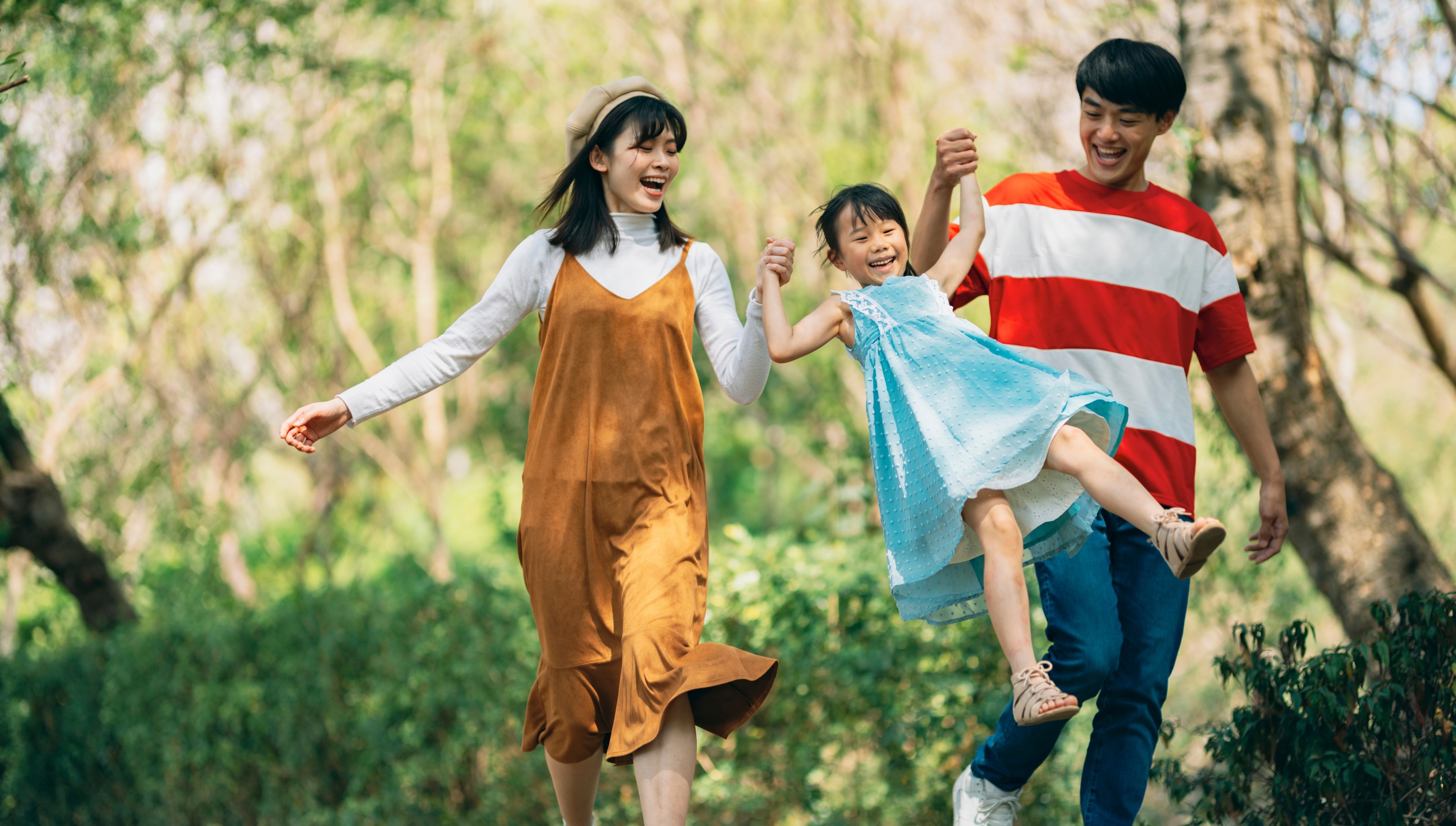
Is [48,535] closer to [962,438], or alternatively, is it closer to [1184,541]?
[962,438]

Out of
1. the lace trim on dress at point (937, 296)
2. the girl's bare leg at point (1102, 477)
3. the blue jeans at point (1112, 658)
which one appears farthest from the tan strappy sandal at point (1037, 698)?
the lace trim on dress at point (937, 296)

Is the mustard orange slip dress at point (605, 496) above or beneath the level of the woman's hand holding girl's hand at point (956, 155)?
beneath

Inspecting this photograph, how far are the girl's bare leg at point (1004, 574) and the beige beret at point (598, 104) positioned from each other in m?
1.42

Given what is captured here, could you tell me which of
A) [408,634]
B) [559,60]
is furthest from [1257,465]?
[559,60]

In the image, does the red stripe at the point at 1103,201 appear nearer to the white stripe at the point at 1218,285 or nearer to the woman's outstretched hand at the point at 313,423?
the white stripe at the point at 1218,285

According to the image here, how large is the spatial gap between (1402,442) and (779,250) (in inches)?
391

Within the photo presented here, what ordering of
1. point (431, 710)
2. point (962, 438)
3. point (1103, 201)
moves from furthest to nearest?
point (431, 710), point (1103, 201), point (962, 438)

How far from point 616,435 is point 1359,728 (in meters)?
1.95

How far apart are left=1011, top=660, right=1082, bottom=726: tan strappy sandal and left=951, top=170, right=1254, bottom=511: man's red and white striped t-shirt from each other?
697 mm

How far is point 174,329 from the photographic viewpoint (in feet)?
32.1

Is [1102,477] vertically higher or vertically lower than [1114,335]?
lower

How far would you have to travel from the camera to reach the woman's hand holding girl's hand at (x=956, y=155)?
2.96 m

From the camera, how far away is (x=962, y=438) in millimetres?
2826

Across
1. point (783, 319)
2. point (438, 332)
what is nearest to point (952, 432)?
point (783, 319)
